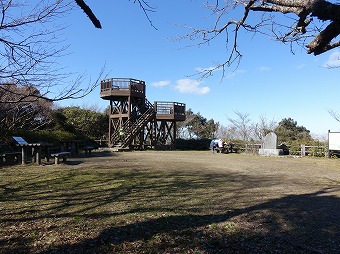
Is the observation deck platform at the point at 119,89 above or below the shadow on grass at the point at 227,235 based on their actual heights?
above

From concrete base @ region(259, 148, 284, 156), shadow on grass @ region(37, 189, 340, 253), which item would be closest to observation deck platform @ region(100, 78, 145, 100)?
concrete base @ region(259, 148, 284, 156)

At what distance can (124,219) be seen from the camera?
15.3 ft

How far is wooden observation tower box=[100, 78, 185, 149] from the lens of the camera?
24.9m

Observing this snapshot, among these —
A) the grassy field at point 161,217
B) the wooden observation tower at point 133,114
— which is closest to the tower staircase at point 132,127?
the wooden observation tower at point 133,114

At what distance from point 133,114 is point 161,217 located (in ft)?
72.8

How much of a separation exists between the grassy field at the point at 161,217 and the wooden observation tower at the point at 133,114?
657 inches

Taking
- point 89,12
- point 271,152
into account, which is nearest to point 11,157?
point 89,12

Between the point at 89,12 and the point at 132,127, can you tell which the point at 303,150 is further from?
the point at 89,12

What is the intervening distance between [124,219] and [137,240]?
88 cm

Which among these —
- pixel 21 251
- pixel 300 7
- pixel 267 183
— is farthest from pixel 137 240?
pixel 267 183

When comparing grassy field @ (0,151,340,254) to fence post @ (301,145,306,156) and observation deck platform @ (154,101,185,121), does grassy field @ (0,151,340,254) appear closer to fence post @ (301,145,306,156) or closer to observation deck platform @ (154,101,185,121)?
fence post @ (301,145,306,156)

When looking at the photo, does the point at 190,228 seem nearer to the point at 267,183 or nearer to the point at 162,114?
the point at 267,183

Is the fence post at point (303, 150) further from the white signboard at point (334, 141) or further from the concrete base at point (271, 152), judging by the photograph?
the white signboard at point (334, 141)

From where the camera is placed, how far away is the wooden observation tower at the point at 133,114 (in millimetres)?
24905
